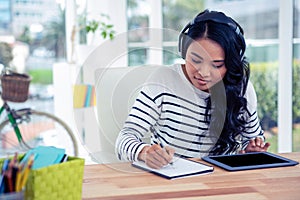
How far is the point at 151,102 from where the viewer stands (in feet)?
4.91

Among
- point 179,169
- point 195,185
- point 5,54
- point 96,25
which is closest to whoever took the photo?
point 195,185

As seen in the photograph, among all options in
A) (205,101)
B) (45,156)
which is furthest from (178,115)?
(45,156)

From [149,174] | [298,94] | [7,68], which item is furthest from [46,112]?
[149,174]

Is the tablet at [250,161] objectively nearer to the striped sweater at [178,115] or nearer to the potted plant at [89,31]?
the striped sweater at [178,115]

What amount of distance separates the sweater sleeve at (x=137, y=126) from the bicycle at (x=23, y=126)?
194cm

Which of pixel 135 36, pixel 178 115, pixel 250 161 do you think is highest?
pixel 135 36

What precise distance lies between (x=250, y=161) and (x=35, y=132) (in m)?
2.59

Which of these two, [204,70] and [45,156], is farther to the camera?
[204,70]

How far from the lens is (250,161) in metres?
1.29

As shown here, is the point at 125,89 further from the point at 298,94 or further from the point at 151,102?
the point at 298,94

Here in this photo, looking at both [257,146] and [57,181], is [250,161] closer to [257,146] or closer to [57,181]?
[257,146]

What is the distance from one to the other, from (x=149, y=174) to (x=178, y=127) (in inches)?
14.5

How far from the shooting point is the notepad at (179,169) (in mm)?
1154

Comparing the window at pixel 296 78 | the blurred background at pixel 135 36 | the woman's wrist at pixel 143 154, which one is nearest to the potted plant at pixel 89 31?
the blurred background at pixel 135 36
